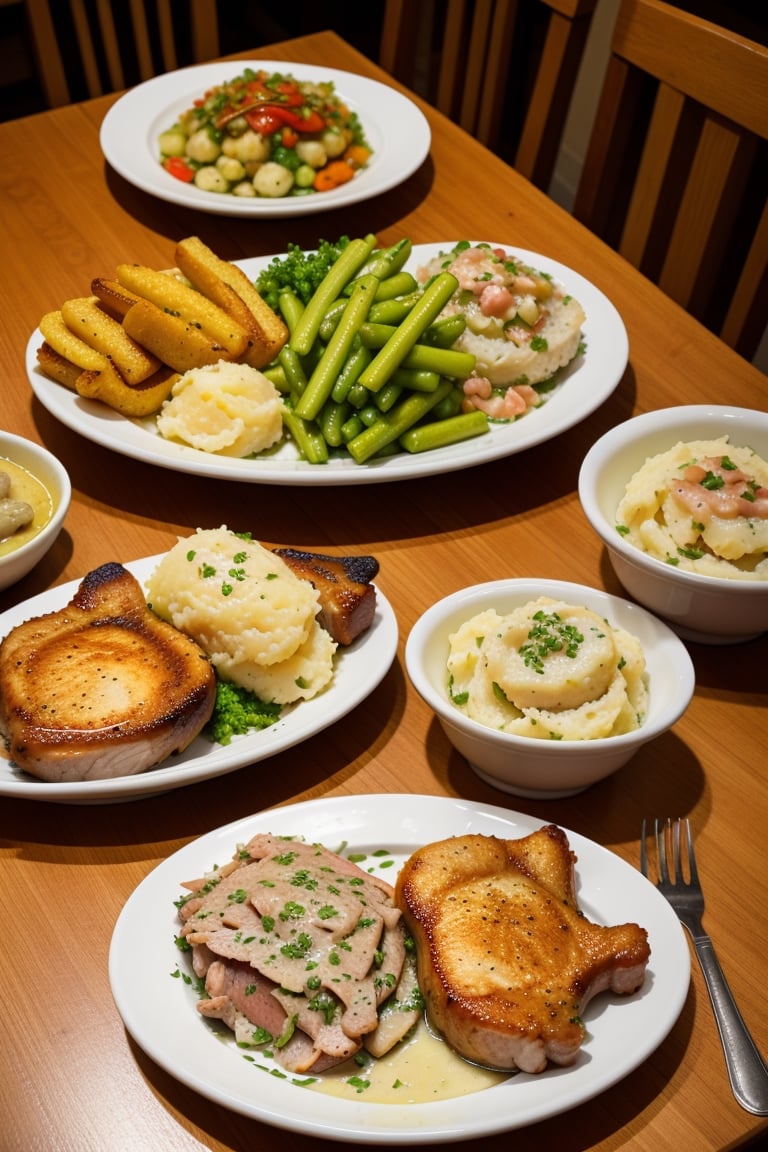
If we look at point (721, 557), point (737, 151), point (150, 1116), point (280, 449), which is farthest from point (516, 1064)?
point (737, 151)

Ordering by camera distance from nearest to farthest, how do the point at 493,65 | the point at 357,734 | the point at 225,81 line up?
1. the point at 357,734
2. the point at 225,81
3. the point at 493,65

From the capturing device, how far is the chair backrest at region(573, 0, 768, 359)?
3.58 meters

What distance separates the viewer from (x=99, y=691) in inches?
81.4

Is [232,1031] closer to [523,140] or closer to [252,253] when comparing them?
[252,253]

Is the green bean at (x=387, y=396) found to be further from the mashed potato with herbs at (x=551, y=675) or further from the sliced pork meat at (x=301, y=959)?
the sliced pork meat at (x=301, y=959)

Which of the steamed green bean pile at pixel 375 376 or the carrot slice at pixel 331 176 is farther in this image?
the carrot slice at pixel 331 176

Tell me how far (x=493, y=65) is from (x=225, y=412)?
106 inches

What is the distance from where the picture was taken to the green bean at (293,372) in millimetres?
2957

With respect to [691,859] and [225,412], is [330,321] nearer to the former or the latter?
[225,412]

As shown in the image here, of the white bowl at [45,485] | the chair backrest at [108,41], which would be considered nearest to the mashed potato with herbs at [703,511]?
the white bowl at [45,485]

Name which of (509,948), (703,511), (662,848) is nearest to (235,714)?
(509,948)

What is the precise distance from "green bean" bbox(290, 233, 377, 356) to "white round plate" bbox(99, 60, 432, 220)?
49 centimetres

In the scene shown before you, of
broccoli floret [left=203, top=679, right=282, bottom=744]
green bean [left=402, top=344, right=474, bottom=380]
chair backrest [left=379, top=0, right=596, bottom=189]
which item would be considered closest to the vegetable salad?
chair backrest [left=379, top=0, right=596, bottom=189]

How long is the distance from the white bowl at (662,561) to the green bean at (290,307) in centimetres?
99
